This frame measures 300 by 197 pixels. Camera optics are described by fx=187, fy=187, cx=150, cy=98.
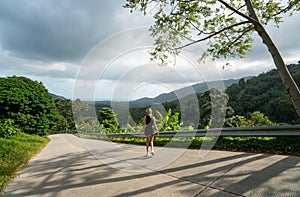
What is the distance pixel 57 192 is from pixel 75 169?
1.57 meters

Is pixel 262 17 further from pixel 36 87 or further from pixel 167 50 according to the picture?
pixel 36 87

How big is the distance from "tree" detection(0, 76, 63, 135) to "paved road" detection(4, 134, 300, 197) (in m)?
13.6

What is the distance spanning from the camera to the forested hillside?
21219 mm

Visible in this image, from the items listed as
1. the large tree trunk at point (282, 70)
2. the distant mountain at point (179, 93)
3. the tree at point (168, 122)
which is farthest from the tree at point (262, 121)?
the tree at point (168, 122)

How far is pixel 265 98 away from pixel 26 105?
29.2 m

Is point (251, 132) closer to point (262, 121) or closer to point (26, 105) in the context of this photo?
point (262, 121)

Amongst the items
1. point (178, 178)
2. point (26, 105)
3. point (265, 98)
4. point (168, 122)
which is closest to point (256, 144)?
point (178, 178)

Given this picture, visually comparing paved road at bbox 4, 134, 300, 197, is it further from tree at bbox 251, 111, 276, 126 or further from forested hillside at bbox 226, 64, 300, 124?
forested hillside at bbox 226, 64, 300, 124

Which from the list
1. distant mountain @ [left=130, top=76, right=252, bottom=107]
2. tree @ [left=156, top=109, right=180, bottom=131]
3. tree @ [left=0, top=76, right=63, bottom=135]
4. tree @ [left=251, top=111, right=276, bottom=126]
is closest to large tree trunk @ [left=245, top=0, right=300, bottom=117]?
tree @ [left=251, top=111, right=276, bottom=126]

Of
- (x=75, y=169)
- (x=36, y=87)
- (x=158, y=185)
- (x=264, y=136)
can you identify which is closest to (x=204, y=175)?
(x=158, y=185)

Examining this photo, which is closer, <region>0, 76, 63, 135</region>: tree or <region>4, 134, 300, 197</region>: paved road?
<region>4, 134, 300, 197</region>: paved road

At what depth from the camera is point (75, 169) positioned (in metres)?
5.02

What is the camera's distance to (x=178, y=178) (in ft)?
12.2

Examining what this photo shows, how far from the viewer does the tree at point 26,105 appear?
15.8 metres
